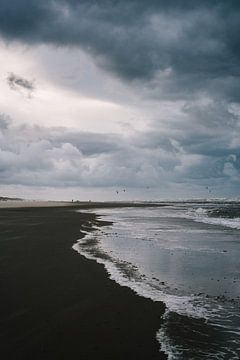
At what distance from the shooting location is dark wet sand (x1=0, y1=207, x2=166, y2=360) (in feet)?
30.3

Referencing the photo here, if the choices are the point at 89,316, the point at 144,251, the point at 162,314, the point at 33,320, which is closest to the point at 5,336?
the point at 33,320

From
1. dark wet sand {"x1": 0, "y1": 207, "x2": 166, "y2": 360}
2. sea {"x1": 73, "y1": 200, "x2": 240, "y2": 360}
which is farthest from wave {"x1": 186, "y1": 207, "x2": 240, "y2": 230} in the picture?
dark wet sand {"x1": 0, "y1": 207, "x2": 166, "y2": 360}

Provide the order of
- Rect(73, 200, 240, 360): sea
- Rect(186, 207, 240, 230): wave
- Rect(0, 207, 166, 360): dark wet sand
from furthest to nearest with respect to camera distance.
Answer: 1. Rect(186, 207, 240, 230): wave
2. Rect(73, 200, 240, 360): sea
3. Rect(0, 207, 166, 360): dark wet sand

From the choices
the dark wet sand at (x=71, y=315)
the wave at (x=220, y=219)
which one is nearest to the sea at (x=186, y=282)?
the dark wet sand at (x=71, y=315)

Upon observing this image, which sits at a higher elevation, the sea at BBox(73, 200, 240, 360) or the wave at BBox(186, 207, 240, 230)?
the wave at BBox(186, 207, 240, 230)

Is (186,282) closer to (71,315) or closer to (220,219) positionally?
(71,315)

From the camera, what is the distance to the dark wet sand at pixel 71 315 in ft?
30.3

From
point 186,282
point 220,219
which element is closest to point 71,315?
point 186,282

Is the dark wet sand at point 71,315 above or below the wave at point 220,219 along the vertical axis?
below

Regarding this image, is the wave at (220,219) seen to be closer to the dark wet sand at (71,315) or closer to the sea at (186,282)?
the sea at (186,282)

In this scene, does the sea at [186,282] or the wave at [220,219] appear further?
the wave at [220,219]

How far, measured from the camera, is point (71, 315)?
1190 centimetres

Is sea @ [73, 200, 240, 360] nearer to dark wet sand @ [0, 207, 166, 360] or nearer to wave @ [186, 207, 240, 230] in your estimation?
dark wet sand @ [0, 207, 166, 360]

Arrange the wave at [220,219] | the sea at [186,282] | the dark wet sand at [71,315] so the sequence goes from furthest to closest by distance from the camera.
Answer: the wave at [220,219], the sea at [186,282], the dark wet sand at [71,315]
